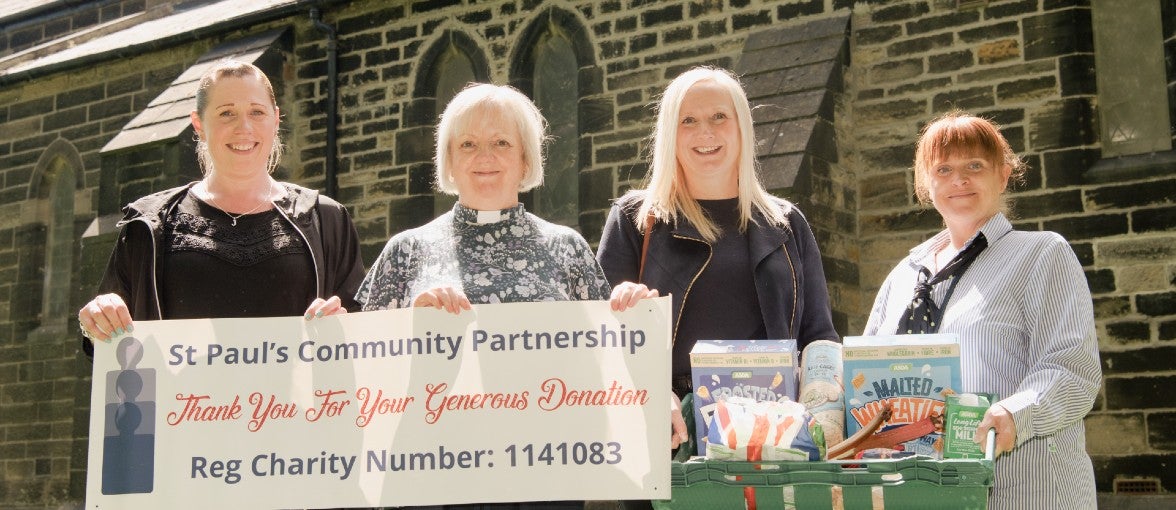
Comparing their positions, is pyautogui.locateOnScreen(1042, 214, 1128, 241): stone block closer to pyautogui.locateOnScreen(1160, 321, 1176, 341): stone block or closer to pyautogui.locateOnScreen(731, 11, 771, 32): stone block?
pyautogui.locateOnScreen(1160, 321, 1176, 341): stone block

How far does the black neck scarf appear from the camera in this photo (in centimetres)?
359

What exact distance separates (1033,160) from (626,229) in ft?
19.8

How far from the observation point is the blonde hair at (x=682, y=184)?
363 cm

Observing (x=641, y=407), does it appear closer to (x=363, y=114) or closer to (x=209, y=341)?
(x=209, y=341)

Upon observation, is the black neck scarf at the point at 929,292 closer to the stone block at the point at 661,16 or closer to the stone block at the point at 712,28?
the stone block at the point at 712,28

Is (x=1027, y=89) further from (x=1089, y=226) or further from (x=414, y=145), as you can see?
(x=414, y=145)

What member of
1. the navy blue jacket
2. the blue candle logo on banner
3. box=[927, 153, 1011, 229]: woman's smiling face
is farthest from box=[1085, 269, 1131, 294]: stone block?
the blue candle logo on banner

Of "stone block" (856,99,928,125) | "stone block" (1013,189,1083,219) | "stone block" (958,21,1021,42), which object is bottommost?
"stone block" (1013,189,1083,219)

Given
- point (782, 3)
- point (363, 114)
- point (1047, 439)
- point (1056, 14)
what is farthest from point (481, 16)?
point (1047, 439)

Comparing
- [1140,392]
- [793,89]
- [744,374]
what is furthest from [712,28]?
[744,374]

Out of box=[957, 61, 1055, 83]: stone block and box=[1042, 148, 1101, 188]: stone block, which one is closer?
box=[1042, 148, 1101, 188]: stone block

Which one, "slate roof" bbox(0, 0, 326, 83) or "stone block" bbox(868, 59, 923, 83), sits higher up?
"slate roof" bbox(0, 0, 326, 83)

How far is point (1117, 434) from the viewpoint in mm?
8469

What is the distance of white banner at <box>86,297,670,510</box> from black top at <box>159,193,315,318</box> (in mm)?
188
